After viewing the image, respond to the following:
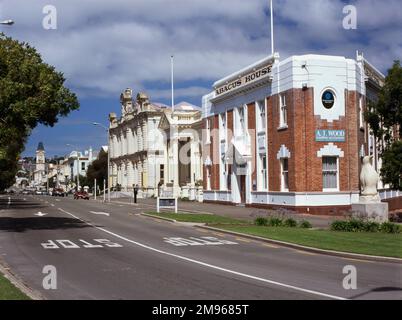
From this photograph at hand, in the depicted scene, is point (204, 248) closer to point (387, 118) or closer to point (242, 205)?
point (387, 118)

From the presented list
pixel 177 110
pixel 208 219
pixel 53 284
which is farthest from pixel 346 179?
pixel 177 110

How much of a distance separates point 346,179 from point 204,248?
1899 cm

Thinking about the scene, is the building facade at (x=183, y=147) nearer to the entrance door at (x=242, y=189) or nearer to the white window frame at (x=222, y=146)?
the white window frame at (x=222, y=146)

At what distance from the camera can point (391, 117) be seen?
3098 centimetres

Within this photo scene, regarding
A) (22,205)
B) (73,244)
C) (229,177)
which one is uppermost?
(229,177)

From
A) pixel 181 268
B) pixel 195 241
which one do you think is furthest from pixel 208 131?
pixel 181 268

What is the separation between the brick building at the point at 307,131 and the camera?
111ft

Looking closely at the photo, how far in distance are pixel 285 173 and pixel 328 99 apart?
5132 millimetres

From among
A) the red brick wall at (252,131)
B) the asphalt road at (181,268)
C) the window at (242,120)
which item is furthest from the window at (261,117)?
the asphalt road at (181,268)

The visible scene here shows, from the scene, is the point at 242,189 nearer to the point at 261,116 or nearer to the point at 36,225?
the point at 261,116

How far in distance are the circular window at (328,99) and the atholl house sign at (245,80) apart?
4380mm

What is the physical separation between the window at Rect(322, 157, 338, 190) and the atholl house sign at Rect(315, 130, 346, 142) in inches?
44.6
